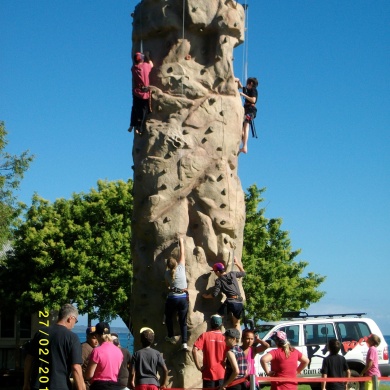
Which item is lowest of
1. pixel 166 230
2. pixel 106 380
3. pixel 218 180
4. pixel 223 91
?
pixel 106 380

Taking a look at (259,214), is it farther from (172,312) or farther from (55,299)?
(172,312)

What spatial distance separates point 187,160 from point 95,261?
1961cm

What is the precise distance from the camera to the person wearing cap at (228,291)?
575 inches

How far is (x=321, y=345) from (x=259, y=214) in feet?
60.1

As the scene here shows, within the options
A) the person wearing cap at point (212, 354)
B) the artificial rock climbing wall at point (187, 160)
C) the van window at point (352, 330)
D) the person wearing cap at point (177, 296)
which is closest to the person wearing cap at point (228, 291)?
the artificial rock climbing wall at point (187, 160)

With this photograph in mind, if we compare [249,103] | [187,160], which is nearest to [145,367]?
[187,160]

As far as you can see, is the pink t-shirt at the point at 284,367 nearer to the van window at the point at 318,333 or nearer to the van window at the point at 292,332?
the van window at the point at 292,332

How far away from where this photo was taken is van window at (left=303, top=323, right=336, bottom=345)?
2072 cm

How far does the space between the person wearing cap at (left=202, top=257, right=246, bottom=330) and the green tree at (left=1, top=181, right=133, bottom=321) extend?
19.5 meters

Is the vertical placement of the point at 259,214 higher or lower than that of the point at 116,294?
higher

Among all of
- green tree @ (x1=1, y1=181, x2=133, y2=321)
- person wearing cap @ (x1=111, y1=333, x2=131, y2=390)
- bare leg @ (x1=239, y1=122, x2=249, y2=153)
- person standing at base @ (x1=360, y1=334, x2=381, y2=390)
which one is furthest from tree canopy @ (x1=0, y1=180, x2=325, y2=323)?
person wearing cap @ (x1=111, y1=333, x2=131, y2=390)

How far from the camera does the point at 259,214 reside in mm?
38688

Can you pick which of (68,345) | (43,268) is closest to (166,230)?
(68,345)

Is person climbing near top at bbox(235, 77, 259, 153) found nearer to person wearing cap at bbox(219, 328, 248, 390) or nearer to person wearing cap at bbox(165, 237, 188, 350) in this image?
person wearing cap at bbox(165, 237, 188, 350)
